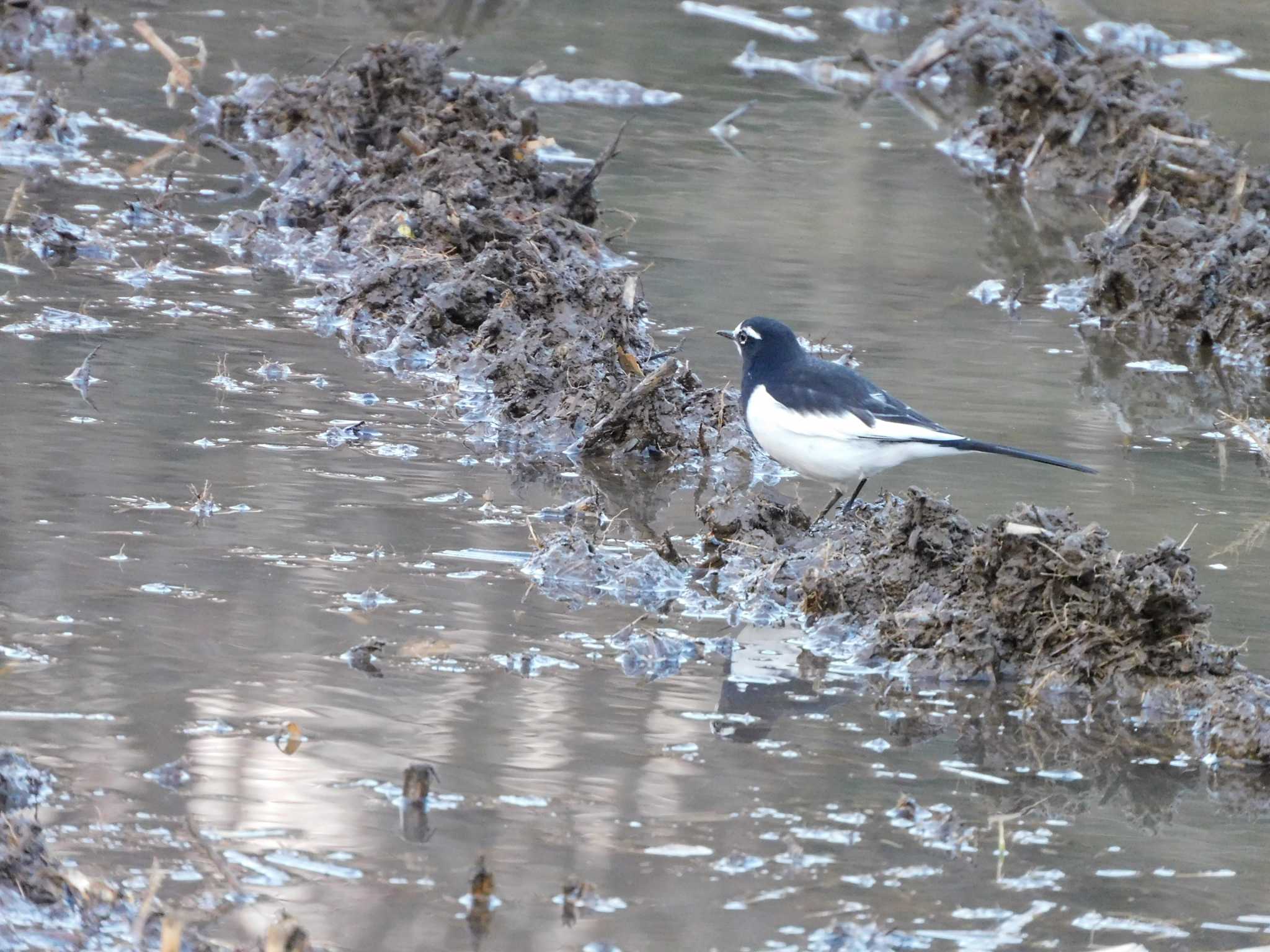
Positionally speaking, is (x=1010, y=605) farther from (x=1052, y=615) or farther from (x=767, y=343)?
(x=767, y=343)

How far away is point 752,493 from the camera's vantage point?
310 inches

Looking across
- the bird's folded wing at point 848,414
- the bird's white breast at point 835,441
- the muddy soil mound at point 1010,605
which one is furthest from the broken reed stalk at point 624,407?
the muddy soil mound at point 1010,605

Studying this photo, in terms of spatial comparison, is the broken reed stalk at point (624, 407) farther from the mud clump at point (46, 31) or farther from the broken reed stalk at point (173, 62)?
the mud clump at point (46, 31)

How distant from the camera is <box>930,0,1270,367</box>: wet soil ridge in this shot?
11.1 metres

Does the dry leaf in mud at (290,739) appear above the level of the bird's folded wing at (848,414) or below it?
below

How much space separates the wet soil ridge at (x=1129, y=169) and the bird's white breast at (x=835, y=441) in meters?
4.49

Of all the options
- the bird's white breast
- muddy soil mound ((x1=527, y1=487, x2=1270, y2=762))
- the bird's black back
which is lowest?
muddy soil mound ((x1=527, y1=487, x2=1270, y2=762))

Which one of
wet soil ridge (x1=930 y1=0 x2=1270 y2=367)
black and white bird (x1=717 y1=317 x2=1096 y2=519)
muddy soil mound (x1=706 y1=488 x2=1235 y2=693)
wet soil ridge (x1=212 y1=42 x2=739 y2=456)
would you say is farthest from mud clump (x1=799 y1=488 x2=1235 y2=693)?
wet soil ridge (x1=930 y1=0 x2=1270 y2=367)

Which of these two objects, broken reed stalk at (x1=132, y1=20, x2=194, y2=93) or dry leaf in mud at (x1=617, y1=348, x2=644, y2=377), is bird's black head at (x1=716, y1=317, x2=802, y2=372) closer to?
dry leaf in mud at (x1=617, y1=348, x2=644, y2=377)

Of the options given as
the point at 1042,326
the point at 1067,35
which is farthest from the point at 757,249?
the point at 1067,35

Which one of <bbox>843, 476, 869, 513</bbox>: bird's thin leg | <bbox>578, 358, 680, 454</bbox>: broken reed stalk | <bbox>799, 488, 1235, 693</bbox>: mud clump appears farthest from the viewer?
<bbox>578, 358, 680, 454</bbox>: broken reed stalk

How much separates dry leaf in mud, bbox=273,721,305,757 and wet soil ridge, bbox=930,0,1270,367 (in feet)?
23.7

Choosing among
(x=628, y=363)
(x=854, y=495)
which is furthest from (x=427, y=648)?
(x=628, y=363)

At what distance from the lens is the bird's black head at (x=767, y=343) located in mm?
7371
